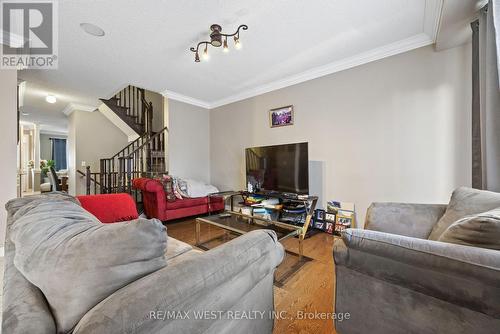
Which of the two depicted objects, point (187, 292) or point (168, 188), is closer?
point (187, 292)

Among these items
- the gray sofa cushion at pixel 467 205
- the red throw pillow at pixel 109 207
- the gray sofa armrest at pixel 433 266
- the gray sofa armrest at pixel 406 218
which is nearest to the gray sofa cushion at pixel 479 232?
the gray sofa armrest at pixel 433 266

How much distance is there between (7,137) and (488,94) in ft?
15.1

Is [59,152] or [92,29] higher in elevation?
[92,29]

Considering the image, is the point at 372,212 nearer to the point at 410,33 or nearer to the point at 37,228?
the point at 37,228

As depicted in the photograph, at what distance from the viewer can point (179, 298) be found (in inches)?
22.3

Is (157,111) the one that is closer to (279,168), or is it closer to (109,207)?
(279,168)

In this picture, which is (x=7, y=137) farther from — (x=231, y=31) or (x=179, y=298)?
(x=179, y=298)

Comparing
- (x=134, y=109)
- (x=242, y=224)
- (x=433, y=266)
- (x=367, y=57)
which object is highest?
(x=134, y=109)

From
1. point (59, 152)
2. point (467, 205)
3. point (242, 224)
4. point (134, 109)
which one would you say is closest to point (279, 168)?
point (242, 224)

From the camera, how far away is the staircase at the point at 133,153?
406 cm

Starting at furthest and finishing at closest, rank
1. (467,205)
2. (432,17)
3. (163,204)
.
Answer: (163,204) < (432,17) < (467,205)

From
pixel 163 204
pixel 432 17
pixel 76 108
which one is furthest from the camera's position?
pixel 76 108

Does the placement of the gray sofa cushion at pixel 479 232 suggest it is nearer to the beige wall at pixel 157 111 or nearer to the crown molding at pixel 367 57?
the crown molding at pixel 367 57

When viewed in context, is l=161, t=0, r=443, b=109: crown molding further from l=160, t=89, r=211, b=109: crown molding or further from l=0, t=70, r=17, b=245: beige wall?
l=0, t=70, r=17, b=245: beige wall
